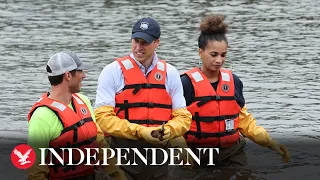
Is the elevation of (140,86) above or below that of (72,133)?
above

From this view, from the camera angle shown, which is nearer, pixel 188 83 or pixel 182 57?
pixel 188 83

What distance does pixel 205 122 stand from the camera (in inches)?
352

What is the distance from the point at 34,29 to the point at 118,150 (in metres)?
19.0

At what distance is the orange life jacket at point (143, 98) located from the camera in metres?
7.88

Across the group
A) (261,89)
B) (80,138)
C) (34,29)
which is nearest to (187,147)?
(80,138)

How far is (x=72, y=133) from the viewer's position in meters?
7.19

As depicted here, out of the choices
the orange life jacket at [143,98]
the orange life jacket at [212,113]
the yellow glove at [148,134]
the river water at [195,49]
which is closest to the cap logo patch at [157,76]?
the orange life jacket at [143,98]

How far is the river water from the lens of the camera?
12977 millimetres

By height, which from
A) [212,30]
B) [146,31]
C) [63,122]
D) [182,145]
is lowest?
[182,145]

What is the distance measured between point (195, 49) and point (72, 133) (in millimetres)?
14579

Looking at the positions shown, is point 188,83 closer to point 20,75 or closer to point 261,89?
point 261,89

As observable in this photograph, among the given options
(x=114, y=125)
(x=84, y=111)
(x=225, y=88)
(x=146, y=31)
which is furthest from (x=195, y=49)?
(x=84, y=111)

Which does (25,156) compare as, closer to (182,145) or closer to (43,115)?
(43,115)

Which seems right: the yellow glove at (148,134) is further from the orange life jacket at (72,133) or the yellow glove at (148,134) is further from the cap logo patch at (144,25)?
the cap logo patch at (144,25)
